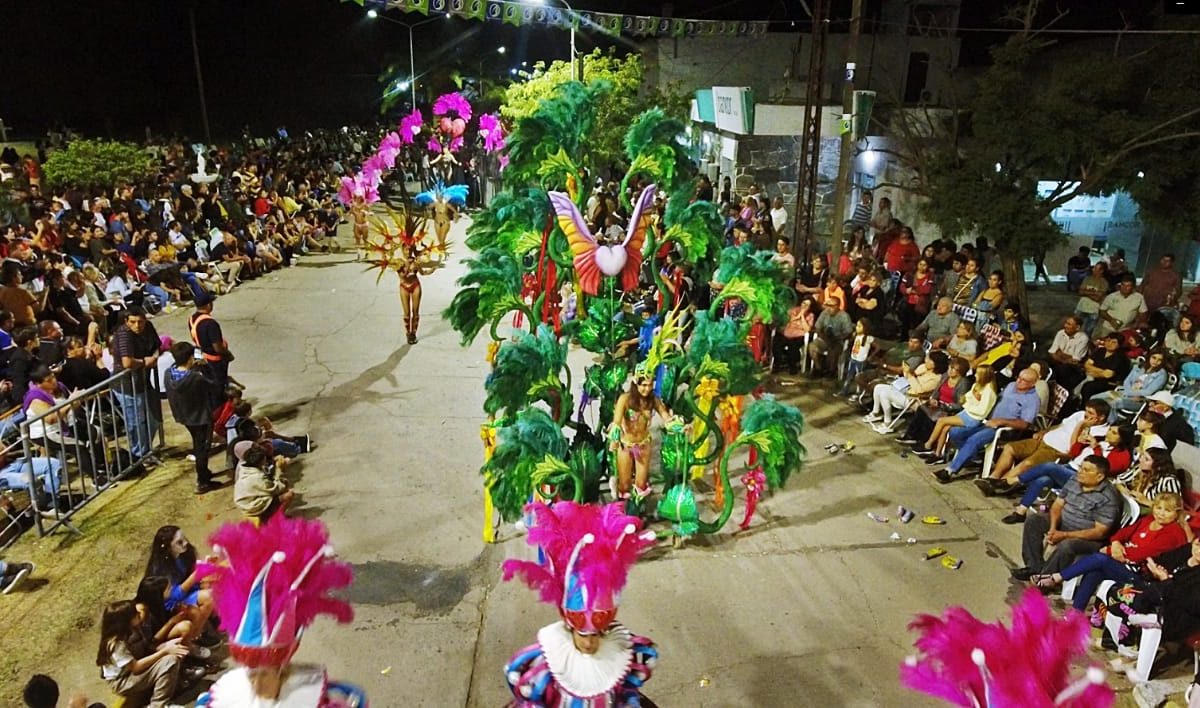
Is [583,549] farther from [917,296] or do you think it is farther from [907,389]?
[917,296]

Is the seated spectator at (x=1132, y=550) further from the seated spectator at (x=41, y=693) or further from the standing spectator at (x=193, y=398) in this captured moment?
the standing spectator at (x=193, y=398)

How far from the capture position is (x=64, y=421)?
687 cm

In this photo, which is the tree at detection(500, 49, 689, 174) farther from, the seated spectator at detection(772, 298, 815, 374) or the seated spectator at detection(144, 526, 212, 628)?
the seated spectator at detection(144, 526, 212, 628)

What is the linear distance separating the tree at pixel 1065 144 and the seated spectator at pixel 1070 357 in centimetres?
283

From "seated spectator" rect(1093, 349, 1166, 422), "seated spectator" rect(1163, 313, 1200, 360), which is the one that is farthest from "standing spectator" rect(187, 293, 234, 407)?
"seated spectator" rect(1163, 313, 1200, 360)

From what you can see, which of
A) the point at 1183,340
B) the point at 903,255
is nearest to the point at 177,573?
the point at 1183,340

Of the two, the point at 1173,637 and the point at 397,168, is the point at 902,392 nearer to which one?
the point at 1173,637

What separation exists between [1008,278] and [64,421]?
11.3 meters

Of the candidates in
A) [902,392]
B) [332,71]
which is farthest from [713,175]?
[332,71]

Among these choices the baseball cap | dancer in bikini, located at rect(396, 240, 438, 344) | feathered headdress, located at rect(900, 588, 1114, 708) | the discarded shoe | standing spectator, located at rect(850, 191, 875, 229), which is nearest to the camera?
feathered headdress, located at rect(900, 588, 1114, 708)

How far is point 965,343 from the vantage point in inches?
338

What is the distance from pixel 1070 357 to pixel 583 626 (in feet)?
22.9

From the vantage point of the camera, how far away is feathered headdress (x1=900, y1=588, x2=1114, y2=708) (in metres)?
2.78

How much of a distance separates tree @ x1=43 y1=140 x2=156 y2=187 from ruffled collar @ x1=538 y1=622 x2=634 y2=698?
14.8 metres
